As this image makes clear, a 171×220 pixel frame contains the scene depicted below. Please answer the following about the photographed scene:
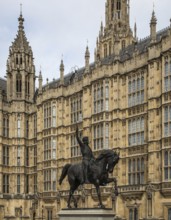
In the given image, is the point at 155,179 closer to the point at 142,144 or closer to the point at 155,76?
the point at 142,144

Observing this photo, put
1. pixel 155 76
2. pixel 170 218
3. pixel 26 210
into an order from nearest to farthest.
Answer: pixel 170 218, pixel 155 76, pixel 26 210

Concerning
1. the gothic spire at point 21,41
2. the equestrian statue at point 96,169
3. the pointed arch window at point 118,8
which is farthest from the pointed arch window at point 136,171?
the pointed arch window at point 118,8

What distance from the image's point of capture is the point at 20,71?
6650 cm

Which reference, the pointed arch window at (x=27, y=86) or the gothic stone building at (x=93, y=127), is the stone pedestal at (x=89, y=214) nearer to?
the gothic stone building at (x=93, y=127)

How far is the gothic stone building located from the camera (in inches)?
1722

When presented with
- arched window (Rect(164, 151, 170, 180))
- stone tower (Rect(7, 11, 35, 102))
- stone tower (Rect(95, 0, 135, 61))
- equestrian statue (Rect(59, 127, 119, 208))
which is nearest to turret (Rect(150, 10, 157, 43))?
arched window (Rect(164, 151, 170, 180))

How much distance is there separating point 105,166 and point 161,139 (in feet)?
63.3

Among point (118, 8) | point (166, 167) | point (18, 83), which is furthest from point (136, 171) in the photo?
point (118, 8)

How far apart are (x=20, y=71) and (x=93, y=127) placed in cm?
1951

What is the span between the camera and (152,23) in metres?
45.3

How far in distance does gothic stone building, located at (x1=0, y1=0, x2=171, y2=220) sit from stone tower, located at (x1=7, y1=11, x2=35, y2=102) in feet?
0.46


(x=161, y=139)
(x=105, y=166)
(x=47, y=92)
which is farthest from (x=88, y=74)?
(x=105, y=166)

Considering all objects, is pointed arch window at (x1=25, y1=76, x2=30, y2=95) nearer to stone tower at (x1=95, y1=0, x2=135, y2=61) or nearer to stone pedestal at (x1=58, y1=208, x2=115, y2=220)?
stone tower at (x1=95, y1=0, x2=135, y2=61)

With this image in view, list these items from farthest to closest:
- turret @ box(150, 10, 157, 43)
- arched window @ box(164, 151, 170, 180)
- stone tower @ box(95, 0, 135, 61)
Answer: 1. stone tower @ box(95, 0, 135, 61)
2. turret @ box(150, 10, 157, 43)
3. arched window @ box(164, 151, 170, 180)
